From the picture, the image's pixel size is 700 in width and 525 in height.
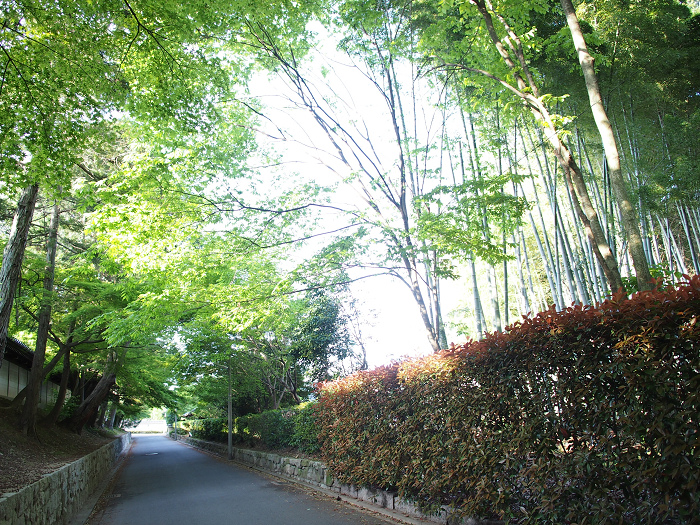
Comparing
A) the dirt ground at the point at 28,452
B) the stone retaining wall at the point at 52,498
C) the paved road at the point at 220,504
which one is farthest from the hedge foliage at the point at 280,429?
the dirt ground at the point at 28,452

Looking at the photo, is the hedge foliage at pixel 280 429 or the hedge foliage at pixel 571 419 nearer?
the hedge foliage at pixel 571 419

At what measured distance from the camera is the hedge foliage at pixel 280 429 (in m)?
9.36

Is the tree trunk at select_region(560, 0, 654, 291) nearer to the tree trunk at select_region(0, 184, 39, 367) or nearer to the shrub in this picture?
the tree trunk at select_region(0, 184, 39, 367)

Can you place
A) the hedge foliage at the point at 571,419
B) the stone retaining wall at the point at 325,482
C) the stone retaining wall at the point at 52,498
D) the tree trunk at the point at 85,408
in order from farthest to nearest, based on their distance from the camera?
the tree trunk at the point at 85,408
the stone retaining wall at the point at 325,482
the stone retaining wall at the point at 52,498
the hedge foliage at the point at 571,419

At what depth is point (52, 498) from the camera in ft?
16.4

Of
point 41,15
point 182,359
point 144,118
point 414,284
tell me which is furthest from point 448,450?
point 182,359

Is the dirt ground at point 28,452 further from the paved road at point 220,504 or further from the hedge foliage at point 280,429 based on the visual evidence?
the hedge foliage at point 280,429

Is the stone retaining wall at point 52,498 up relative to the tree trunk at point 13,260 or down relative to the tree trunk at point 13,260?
down

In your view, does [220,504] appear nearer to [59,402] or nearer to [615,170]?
[615,170]

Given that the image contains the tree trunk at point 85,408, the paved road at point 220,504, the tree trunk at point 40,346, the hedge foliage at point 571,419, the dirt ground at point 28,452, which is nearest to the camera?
the hedge foliage at point 571,419

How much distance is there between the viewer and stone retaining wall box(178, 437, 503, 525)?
14.6 ft

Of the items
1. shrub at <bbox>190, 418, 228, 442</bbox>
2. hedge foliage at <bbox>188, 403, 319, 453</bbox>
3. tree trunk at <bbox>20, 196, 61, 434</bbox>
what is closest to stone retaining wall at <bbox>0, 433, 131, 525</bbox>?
tree trunk at <bbox>20, 196, 61, 434</bbox>

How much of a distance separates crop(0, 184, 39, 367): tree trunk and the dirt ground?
1806mm

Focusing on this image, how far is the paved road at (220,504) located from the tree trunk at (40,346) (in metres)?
2.54
